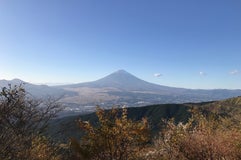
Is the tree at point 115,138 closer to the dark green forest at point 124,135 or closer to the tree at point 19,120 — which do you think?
the dark green forest at point 124,135

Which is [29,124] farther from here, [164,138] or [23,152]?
[164,138]

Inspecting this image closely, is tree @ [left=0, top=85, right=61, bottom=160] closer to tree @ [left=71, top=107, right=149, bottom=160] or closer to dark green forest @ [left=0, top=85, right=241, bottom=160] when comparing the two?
dark green forest @ [left=0, top=85, right=241, bottom=160]

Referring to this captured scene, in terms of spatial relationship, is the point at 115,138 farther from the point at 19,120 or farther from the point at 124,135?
the point at 19,120

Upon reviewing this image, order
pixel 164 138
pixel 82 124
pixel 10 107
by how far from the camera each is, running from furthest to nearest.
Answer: pixel 82 124, pixel 164 138, pixel 10 107

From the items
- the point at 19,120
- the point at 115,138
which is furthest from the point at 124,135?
the point at 19,120

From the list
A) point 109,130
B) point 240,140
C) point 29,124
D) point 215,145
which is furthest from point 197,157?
point 29,124

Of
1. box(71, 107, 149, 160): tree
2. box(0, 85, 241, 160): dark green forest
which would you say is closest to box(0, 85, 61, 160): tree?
box(0, 85, 241, 160): dark green forest

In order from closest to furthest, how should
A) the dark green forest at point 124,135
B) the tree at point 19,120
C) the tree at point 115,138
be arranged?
the tree at point 19,120 → the dark green forest at point 124,135 → the tree at point 115,138

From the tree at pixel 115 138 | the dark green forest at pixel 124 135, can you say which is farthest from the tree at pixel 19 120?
the tree at pixel 115 138
